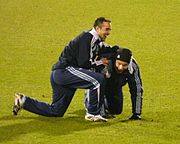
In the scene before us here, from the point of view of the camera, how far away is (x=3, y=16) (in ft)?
58.3

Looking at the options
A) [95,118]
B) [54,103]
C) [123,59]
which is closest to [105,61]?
[123,59]

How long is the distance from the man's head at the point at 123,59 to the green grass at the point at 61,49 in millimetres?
830

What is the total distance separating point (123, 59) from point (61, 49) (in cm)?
651

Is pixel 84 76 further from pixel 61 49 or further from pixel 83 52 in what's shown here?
pixel 61 49

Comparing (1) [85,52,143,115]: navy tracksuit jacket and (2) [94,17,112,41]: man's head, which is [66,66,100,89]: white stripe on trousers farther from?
(2) [94,17,112,41]: man's head

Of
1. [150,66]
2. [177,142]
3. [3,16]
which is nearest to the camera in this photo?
[177,142]

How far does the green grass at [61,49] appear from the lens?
292 inches

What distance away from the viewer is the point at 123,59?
25.3 ft

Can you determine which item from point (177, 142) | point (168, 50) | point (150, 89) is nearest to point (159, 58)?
point (168, 50)

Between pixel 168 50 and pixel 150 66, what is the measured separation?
1.83m

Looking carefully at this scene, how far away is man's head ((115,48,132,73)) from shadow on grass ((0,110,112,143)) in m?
0.85

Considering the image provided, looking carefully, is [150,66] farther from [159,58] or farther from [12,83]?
[12,83]

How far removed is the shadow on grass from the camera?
24.2 feet

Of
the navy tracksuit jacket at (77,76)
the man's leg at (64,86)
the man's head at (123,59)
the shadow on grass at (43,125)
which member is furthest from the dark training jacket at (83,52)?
the shadow on grass at (43,125)
